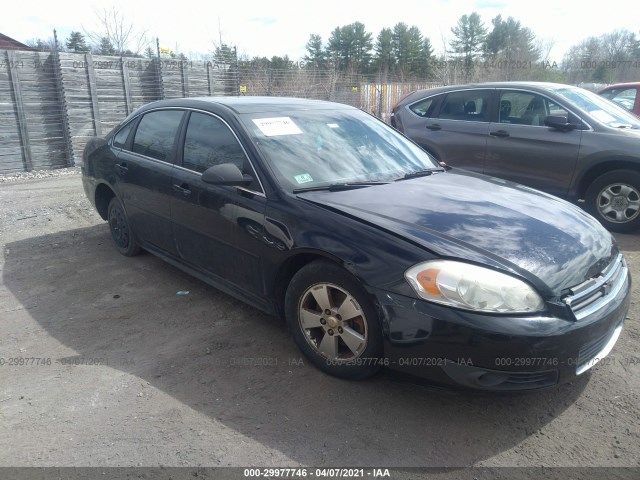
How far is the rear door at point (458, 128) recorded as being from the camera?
6.97m

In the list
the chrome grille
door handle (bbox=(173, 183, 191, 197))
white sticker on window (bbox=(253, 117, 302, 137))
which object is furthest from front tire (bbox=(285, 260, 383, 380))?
door handle (bbox=(173, 183, 191, 197))

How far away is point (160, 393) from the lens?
9.78 feet

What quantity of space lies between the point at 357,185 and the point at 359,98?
19.2m

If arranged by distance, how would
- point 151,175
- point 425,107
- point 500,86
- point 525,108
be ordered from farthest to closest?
1. point 425,107
2. point 500,86
3. point 525,108
4. point 151,175

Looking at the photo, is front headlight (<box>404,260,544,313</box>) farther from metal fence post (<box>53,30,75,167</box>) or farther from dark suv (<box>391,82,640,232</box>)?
metal fence post (<box>53,30,75,167</box>)

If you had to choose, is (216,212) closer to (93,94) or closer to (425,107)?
(425,107)

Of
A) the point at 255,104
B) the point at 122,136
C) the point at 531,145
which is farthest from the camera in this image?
the point at 531,145

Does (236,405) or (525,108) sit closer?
(236,405)

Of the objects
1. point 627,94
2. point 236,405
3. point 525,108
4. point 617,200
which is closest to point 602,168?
point 617,200

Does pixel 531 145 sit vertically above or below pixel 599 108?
below

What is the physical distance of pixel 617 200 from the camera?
19.6 ft

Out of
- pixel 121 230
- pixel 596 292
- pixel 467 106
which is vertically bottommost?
pixel 121 230

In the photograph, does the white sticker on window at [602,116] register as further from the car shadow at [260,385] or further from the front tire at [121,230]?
the front tire at [121,230]

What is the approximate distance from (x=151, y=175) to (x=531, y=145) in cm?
470
